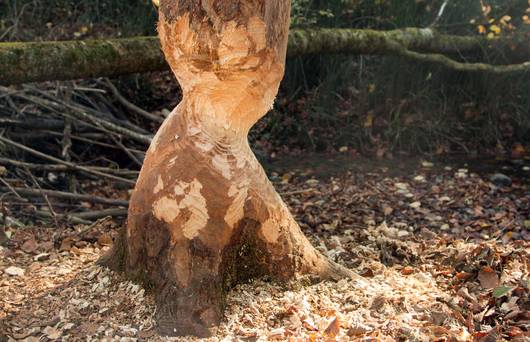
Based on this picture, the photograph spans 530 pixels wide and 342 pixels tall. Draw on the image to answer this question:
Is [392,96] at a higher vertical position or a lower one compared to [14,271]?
higher

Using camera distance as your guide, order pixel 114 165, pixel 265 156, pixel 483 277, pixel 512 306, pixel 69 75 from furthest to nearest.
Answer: pixel 265 156
pixel 114 165
pixel 69 75
pixel 483 277
pixel 512 306

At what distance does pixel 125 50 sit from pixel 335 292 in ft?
6.85

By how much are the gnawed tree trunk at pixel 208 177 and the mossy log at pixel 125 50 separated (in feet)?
4.26

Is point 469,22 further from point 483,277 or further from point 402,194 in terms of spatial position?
point 483,277

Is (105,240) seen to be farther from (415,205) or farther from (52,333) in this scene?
(415,205)

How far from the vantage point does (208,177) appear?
224 cm

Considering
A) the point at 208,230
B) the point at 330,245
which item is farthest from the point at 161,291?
the point at 330,245

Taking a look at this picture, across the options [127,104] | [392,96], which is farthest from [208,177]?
[392,96]

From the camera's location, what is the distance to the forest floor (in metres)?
2.25

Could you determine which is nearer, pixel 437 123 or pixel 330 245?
pixel 330 245

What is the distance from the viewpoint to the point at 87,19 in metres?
6.24

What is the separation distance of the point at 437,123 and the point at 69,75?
11.3 feet

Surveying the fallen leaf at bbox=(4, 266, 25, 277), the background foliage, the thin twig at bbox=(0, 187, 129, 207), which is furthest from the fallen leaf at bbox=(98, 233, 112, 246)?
the background foliage

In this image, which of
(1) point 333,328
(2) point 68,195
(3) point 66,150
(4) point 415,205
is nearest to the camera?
(1) point 333,328
